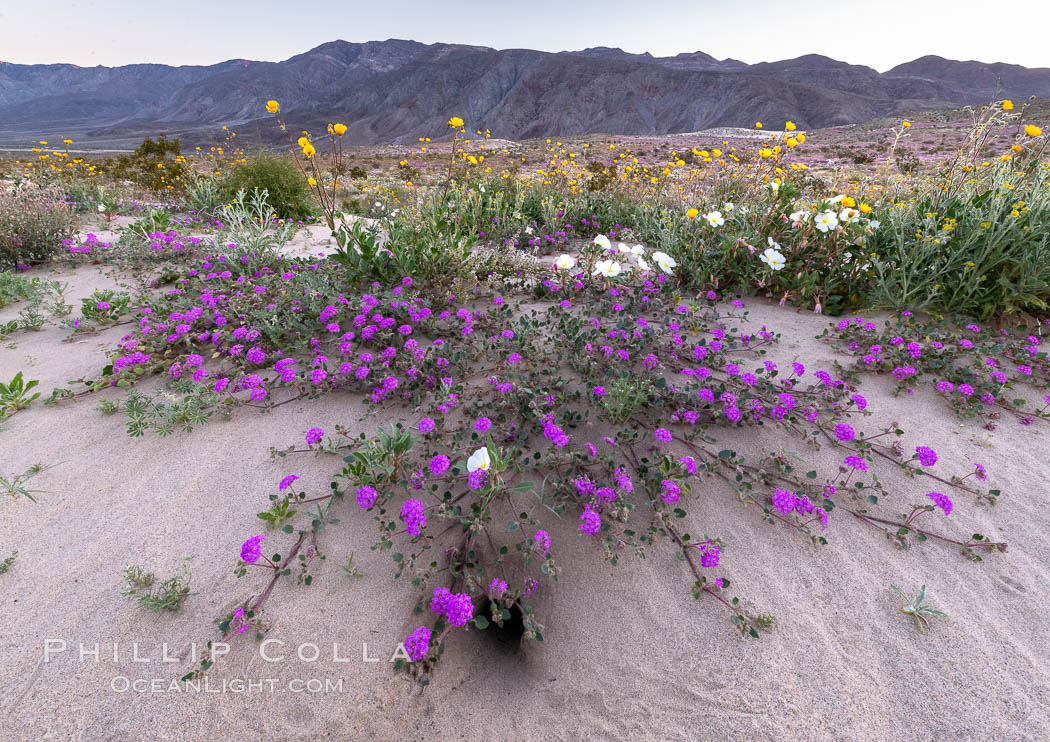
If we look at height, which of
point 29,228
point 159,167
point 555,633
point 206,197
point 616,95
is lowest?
point 555,633

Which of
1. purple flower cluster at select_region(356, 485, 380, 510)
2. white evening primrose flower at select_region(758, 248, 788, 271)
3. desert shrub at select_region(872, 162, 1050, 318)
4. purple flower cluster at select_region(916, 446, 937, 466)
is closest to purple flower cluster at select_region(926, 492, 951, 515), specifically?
purple flower cluster at select_region(916, 446, 937, 466)

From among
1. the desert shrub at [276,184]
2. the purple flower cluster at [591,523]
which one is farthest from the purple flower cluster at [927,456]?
the desert shrub at [276,184]

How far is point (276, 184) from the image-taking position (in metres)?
Answer: 7.89

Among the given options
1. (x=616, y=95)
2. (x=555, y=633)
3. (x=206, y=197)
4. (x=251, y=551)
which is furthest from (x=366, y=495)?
(x=616, y=95)

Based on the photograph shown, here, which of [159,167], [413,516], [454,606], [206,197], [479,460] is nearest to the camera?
[454,606]

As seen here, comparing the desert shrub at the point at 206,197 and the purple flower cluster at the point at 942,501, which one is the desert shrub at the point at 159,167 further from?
the purple flower cluster at the point at 942,501

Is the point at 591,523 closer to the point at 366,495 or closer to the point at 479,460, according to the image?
the point at 479,460

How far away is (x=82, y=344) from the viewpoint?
3824mm

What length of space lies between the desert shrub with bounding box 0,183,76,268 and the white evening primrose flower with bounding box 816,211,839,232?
8.89 m

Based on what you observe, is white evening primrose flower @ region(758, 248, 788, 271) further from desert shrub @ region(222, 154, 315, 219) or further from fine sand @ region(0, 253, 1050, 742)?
desert shrub @ region(222, 154, 315, 219)

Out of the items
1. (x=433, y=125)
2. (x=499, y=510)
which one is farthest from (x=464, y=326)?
(x=433, y=125)

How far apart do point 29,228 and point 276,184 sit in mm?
3285

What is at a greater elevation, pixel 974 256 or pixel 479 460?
pixel 974 256

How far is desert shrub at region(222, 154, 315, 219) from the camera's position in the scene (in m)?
7.86
